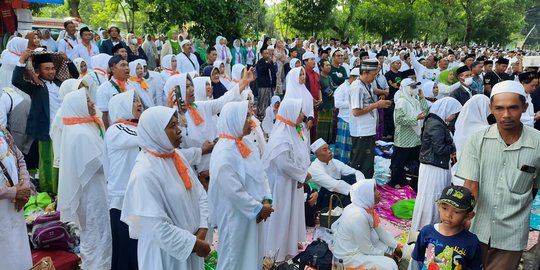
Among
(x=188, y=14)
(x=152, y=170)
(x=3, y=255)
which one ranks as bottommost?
(x=3, y=255)

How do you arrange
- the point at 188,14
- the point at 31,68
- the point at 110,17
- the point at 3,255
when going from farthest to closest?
1. the point at 110,17
2. the point at 188,14
3. the point at 31,68
4. the point at 3,255

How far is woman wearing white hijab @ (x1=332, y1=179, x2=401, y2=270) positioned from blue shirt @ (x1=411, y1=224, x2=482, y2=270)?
723 millimetres

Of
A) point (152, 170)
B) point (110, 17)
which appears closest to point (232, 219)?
point (152, 170)

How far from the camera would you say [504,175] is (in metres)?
2.68

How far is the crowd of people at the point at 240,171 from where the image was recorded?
268 centimetres

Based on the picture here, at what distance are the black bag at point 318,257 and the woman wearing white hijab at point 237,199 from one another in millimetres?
503

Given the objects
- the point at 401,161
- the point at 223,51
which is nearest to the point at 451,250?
the point at 401,161

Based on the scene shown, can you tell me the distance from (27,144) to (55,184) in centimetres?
86

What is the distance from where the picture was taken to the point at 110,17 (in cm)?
3403

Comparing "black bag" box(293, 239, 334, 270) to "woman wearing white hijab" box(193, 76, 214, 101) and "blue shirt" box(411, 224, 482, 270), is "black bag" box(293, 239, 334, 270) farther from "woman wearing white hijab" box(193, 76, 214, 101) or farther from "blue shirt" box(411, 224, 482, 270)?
"woman wearing white hijab" box(193, 76, 214, 101)

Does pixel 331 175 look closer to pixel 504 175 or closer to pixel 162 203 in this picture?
pixel 504 175

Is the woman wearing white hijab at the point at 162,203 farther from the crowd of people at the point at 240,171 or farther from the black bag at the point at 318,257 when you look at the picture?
the black bag at the point at 318,257

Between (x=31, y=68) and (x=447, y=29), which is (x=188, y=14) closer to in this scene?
(x=31, y=68)

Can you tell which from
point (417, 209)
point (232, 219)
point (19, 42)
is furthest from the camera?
point (19, 42)
